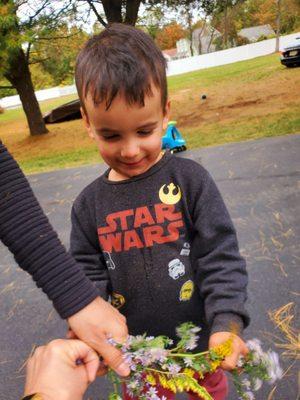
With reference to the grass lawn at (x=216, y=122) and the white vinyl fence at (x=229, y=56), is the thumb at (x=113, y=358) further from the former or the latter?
the white vinyl fence at (x=229, y=56)

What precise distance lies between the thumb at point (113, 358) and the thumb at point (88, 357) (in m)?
0.02

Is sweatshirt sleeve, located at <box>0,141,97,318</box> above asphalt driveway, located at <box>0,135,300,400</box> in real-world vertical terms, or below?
above

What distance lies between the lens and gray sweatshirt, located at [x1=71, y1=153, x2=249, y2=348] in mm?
1625

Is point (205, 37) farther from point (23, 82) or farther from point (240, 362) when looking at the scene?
point (240, 362)

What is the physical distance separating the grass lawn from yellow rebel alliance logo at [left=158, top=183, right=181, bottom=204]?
6246 mm

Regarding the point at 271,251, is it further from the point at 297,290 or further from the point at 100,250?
the point at 100,250

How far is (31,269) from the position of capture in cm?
143

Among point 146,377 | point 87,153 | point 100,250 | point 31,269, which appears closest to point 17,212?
point 31,269

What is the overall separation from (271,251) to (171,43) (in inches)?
3216

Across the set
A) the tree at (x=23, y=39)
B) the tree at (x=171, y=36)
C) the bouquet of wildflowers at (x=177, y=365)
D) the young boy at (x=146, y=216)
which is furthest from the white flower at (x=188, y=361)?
the tree at (x=171, y=36)

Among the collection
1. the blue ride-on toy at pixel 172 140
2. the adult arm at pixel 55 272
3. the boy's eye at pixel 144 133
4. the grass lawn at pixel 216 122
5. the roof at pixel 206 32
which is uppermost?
the boy's eye at pixel 144 133

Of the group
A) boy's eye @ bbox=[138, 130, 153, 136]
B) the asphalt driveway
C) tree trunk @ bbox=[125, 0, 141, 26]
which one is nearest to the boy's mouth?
boy's eye @ bbox=[138, 130, 153, 136]

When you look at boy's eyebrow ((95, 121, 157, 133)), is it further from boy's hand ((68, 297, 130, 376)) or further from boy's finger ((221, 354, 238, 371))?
boy's finger ((221, 354, 238, 371))

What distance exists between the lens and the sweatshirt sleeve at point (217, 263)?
1.54 metres
